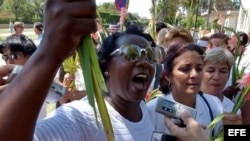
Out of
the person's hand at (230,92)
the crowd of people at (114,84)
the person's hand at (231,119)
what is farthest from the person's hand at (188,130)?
the person's hand at (230,92)

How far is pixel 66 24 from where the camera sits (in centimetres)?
70

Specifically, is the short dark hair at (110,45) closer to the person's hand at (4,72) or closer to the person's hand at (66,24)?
the person's hand at (4,72)

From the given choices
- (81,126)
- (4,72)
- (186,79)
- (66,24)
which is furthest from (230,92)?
(66,24)

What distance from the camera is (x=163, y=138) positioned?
1343mm

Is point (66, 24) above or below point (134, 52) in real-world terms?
above

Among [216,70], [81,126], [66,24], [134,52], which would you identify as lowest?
[216,70]

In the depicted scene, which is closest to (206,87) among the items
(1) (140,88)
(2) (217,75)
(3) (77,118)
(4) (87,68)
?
(2) (217,75)

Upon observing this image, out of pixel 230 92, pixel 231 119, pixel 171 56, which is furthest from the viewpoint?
pixel 230 92

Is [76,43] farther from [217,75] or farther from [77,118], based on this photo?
[217,75]

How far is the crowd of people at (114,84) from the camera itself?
69cm

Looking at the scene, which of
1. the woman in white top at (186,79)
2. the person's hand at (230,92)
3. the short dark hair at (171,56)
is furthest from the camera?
the person's hand at (230,92)

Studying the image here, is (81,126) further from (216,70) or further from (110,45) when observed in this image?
(216,70)

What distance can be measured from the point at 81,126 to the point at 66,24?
21.7 inches

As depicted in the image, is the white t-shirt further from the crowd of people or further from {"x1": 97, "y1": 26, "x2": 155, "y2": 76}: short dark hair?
{"x1": 97, "y1": 26, "x2": 155, "y2": 76}: short dark hair
